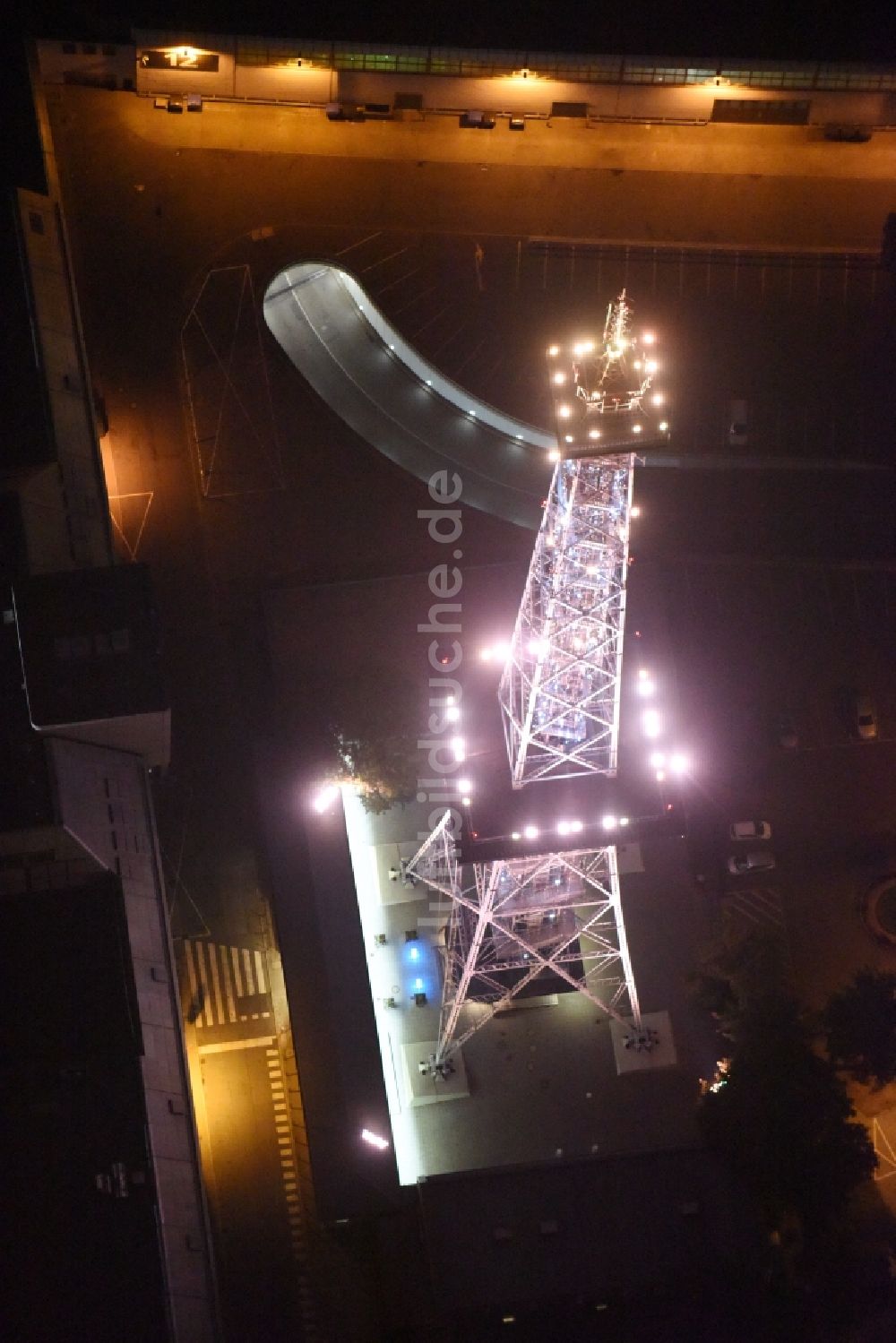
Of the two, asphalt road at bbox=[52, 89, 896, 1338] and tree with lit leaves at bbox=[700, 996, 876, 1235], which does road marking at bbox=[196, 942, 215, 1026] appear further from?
tree with lit leaves at bbox=[700, 996, 876, 1235]

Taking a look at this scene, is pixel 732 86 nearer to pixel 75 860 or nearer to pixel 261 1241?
pixel 75 860

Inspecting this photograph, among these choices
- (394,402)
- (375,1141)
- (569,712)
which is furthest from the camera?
(394,402)

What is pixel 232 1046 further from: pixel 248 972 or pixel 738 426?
pixel 738 426

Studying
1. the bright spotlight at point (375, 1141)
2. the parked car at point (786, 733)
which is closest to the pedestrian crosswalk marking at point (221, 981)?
the bright spotlight at point (375, 1141)

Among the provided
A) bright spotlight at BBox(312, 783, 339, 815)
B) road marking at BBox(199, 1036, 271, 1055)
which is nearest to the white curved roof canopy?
bright spotlight at BBox(312, 783, 339, 815)

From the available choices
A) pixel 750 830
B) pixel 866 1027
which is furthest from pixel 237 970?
pixel 866 1027

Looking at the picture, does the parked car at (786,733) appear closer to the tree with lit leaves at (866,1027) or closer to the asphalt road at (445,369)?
the asphalt road at (445,369)

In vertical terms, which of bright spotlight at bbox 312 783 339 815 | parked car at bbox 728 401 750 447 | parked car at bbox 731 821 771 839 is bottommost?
parked car at bbox 731 821 771 839
